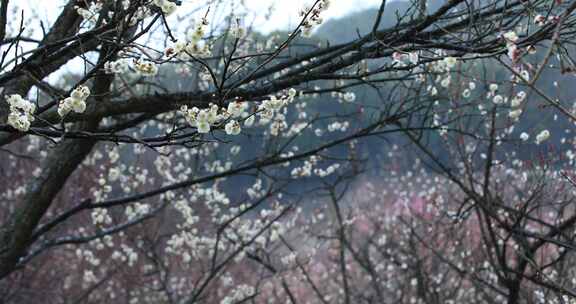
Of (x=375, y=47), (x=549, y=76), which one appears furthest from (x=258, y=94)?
(x=549, y=76)

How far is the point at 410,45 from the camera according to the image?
9.65 ft

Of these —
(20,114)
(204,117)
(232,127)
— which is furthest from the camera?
(232,127)

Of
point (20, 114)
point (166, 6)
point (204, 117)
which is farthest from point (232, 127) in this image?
point (20, 114)

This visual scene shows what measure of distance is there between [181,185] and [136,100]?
4.28 feet

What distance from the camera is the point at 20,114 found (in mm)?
1994

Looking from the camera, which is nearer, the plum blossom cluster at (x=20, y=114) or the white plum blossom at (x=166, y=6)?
the plum blossom cluster at (x=20, y=114)

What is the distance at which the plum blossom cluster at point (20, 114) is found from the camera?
1.94m

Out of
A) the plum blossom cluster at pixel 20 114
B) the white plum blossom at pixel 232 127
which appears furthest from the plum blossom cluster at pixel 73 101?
the white plum blossom at pixel 232 127

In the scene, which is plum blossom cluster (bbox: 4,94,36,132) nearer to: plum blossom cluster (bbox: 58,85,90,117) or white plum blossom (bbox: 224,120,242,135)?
plum blossom cluster (bbox: 58,85,90,117)

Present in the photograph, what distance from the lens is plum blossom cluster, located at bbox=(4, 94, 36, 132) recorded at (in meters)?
1.94

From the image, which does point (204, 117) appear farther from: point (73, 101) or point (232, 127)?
point (73, 101)

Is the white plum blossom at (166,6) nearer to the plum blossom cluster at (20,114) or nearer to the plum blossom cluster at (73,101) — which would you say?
the plum blossom cluster at (73,101)

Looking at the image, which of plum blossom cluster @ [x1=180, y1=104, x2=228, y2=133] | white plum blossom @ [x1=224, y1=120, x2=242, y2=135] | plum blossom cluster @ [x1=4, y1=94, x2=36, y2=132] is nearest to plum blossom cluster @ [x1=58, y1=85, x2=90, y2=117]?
plum blossom cluster @ [x1=4, y1=94, x2=36, y2=132]

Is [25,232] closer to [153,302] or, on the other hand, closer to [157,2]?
[157,2]
